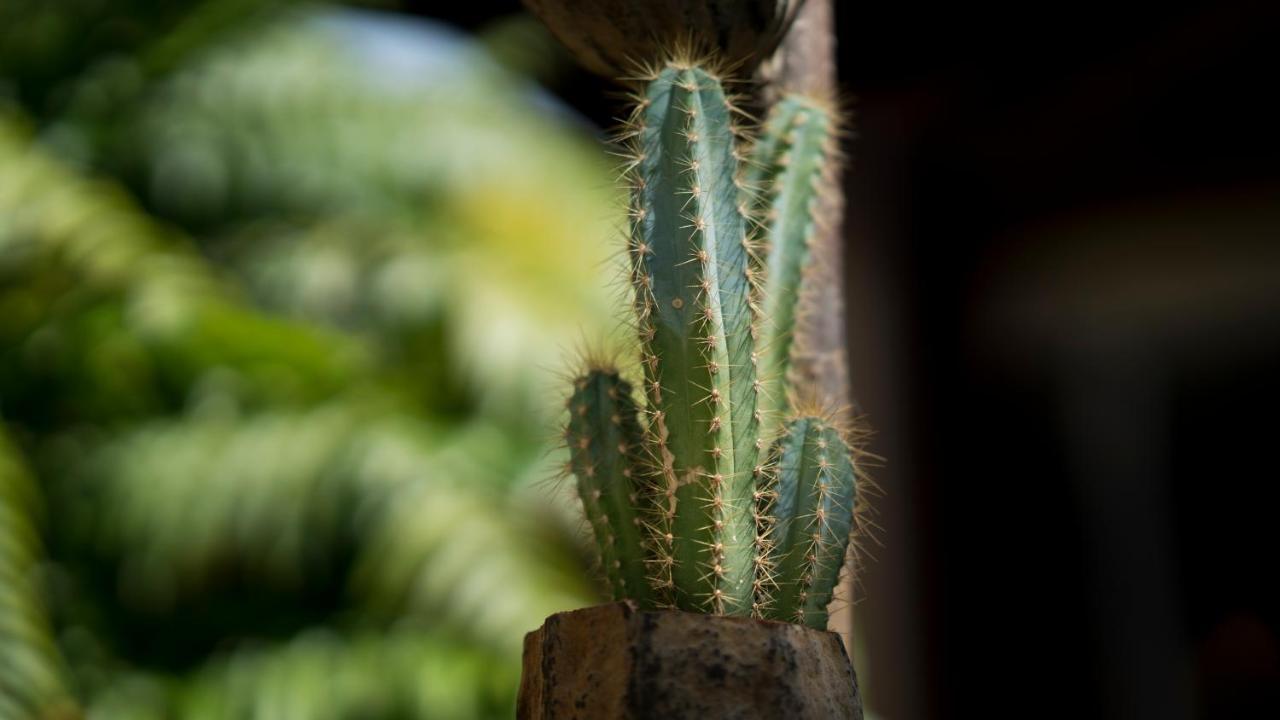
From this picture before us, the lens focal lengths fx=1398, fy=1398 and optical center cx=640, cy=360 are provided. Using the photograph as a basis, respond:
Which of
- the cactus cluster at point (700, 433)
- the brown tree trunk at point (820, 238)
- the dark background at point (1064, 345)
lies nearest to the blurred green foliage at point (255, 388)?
the dark background at point (1064, 345)

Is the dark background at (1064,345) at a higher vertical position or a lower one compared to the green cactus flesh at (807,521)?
higher

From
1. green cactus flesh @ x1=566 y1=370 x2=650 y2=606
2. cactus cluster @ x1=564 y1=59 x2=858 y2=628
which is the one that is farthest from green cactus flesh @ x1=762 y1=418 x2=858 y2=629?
green cactus flesh @ x1=566 y1=370 x2=650 y2=606

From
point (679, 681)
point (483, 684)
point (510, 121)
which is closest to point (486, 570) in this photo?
point (483, 684)

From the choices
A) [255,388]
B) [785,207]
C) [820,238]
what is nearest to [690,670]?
[785,207]

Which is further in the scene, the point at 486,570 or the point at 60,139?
the point at 60,139

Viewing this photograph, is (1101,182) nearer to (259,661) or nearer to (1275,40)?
(1275,40)

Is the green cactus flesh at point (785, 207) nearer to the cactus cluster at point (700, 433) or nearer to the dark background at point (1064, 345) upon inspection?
the cactus cluster at point (700, 433)

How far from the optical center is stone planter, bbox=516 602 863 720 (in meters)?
1.09

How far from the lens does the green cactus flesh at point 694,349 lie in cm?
120

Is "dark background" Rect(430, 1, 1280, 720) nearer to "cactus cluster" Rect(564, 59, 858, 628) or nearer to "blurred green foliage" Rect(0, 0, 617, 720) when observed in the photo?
"blurred green foliage" Rect(0, 0, 617, 720)

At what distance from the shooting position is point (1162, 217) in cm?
427

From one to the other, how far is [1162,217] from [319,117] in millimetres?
3855

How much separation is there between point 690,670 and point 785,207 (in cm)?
53

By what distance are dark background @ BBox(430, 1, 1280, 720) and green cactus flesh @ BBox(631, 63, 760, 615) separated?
299 centimetres
